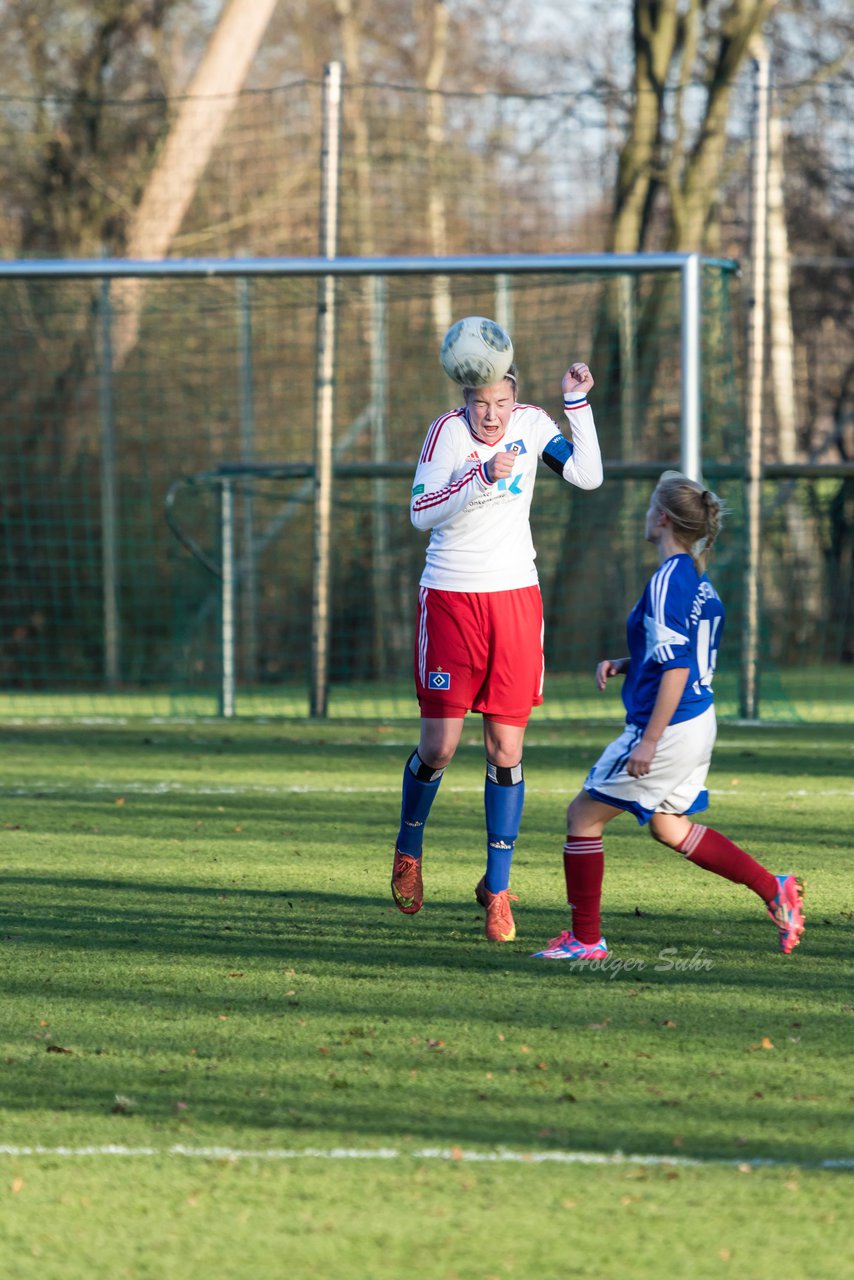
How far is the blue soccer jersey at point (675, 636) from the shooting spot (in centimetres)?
496

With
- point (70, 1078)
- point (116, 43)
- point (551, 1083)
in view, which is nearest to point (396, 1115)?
point (551, 1083)

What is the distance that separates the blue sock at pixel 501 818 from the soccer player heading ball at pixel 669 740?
0.33m

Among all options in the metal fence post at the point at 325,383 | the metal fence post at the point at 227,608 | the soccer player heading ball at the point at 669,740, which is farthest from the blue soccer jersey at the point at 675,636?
the metal fence post at the point at 227,608

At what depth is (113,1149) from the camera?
11.1 feet

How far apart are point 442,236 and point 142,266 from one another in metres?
9.36

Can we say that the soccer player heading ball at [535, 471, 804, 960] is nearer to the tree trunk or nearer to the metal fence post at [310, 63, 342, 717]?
the metal fence post at [310, 63, 342, 717]

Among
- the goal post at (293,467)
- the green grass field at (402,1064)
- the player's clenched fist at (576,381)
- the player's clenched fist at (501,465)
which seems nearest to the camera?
the green grass field at (402,1064)

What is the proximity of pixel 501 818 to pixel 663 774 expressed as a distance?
706 millimetres

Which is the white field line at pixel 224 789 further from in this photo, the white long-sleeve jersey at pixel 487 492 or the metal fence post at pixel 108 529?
the metal fence post at pixel 108 529

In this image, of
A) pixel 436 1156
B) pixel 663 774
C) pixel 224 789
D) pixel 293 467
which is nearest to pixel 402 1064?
pixel 436 1156

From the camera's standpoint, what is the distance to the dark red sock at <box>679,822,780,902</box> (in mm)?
5148

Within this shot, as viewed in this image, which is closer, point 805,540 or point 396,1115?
point 396,1115

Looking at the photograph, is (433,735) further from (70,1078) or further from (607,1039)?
(70,1078)

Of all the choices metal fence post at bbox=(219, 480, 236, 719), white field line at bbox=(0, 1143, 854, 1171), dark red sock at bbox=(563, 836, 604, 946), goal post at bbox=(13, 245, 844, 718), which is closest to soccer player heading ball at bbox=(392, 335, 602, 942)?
dark red sock at bbox=(563, 836, 604, 946)
